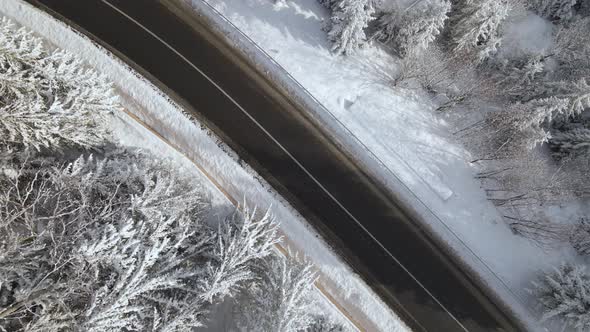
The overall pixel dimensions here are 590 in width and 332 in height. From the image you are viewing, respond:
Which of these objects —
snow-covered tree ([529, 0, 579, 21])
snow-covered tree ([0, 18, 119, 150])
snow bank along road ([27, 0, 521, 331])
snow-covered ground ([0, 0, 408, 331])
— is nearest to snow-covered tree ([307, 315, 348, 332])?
snow-covered ground ([0, 0, 408, 331])

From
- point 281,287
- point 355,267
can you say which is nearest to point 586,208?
point 355,267

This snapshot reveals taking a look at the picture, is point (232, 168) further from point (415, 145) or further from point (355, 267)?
point (415, 145)

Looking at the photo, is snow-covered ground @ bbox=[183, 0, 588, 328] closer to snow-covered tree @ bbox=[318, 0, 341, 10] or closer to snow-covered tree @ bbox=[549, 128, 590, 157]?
snow-covered tree @ bbox=[318, 0, 341, 10]

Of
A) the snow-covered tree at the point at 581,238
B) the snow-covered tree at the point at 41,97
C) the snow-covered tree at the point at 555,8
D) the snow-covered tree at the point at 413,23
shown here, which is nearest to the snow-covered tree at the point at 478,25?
the snow-covered tree at the point at 413,23

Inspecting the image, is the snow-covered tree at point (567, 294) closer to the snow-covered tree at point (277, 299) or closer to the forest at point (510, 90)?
the forest at point (510, 90)

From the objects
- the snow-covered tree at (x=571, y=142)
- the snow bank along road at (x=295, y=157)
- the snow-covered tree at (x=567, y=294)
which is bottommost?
the snow bank along road at (x=295, y=157)
